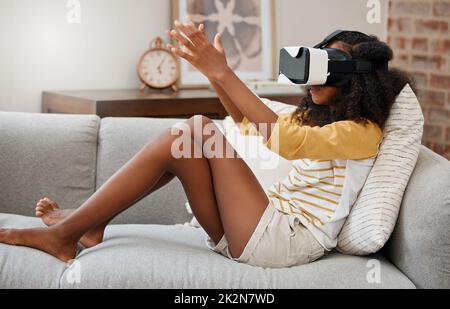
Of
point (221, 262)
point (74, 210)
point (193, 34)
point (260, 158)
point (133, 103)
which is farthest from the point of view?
point (133, 103)

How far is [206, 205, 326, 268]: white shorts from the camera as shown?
2084 mm

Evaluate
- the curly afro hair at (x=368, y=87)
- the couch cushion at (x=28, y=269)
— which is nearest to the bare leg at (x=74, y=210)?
the couch cushion at (x=28, y=269)

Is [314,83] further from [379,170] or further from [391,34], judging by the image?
[391,34]

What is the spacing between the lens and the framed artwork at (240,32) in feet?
12.0

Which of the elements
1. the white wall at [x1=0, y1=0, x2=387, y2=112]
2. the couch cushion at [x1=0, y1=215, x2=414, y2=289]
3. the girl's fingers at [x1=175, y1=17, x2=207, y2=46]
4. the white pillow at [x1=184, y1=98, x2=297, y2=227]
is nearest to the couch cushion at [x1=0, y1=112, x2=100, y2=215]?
the white pillow at [x1=184, y1=98, x2=297, y2=227]

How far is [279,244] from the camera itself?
82.0 inches

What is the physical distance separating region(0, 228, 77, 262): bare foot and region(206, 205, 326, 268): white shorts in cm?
47

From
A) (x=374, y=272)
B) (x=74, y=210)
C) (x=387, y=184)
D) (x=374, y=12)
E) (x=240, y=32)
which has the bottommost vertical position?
(x=374, y=272)

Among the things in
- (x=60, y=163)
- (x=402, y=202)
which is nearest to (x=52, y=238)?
(x=60, y=163)

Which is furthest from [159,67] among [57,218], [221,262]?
[221,262]

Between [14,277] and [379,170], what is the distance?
1035 millimetres

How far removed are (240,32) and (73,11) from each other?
0.84m

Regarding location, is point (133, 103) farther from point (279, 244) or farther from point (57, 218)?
point (279, 244)

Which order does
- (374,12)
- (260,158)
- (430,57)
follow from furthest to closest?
(374,12) → (430,57) → (260,158)
